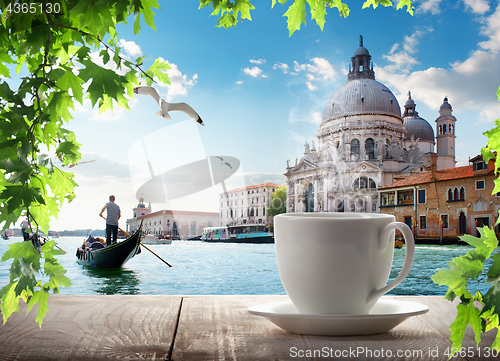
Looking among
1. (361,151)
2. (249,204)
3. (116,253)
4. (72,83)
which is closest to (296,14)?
(72,83)

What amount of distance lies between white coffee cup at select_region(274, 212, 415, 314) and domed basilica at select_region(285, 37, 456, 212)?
676 inches

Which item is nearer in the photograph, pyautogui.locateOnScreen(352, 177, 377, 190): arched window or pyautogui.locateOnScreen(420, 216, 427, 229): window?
pyautogui.locateOnScreen(420, 216, 427, 229): window

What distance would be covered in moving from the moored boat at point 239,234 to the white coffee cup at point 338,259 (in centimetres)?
1635

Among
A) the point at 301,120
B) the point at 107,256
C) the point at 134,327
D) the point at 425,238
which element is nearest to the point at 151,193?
the point at 107,256

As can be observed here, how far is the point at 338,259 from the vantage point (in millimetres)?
294

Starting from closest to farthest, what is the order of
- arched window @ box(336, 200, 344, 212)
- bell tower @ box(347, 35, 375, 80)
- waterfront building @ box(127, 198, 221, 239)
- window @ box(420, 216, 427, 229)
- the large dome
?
1. window @ box(420, 216, 427, 229)
2. arched window @ box(336, 200, 344, 212)
3. waterfront building @ box(127, 198, 221, 239)
4. the large dome
5. bell tower @ box(347, 35, 375, 80)

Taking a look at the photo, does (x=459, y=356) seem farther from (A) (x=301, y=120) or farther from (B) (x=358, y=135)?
(A) (x=301, y=120)

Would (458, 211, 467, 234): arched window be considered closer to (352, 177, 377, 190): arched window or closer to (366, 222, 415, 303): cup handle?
(352, 177, 377, 190): arched window

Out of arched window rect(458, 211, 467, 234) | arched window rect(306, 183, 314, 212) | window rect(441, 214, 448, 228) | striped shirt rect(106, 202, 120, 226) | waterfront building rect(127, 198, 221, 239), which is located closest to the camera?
striped shirt rect(106, 202, 120, 226)

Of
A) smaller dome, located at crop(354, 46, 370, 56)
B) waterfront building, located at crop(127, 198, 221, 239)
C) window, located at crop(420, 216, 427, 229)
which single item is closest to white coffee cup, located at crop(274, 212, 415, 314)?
window, located at crop(420, 216, 427, 229)

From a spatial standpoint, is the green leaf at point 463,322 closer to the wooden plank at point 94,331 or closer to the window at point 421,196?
the wooden plank at point 94,331

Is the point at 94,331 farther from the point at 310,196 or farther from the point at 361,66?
the point at 361,66

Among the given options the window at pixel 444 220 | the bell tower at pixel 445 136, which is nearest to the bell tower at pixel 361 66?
the bell tower at pixel 445 136

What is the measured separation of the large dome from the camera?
2086 centimetres
